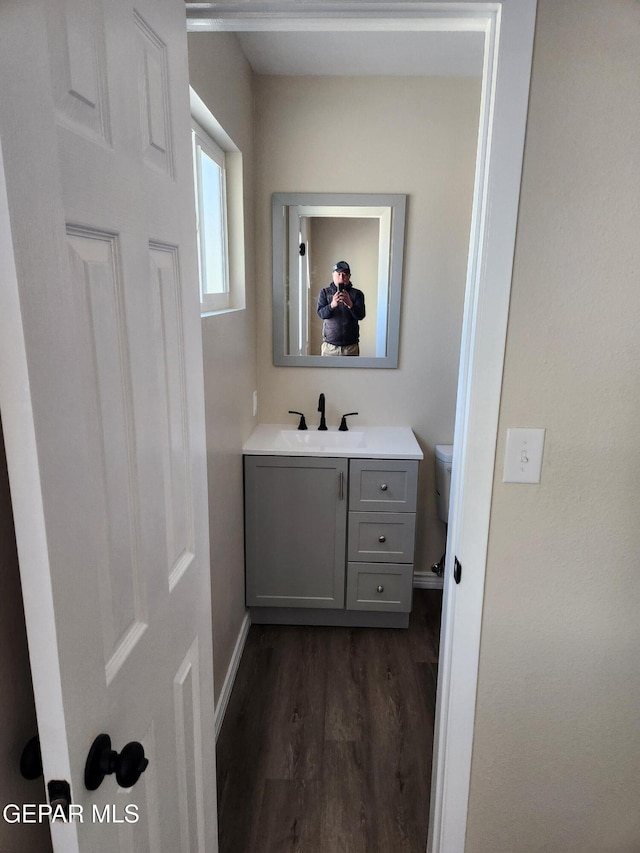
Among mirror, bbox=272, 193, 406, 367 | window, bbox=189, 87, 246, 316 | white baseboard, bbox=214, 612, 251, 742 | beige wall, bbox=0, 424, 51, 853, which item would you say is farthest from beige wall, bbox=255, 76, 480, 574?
beige wall, bbox=0, 424, 51, 853

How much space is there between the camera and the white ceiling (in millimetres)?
2207

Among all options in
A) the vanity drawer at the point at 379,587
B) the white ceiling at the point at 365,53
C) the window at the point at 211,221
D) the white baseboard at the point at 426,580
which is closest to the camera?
the window at the point at 211,221

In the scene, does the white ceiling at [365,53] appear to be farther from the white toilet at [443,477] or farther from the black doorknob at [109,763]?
the black doorknob at [109,763]

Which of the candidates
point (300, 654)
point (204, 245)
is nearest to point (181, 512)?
point (204, 245)

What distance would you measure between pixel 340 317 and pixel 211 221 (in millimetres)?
858

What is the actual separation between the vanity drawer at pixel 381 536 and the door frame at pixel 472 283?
1167 millimetres

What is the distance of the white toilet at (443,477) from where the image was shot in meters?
2.74

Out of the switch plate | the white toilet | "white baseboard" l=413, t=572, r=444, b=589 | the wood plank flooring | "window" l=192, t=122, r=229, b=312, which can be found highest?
"window" l=192, t=122, r=229, b=312

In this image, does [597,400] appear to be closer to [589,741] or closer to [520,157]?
[520,157]

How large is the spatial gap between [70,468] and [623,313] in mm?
1083

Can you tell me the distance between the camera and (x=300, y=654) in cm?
250

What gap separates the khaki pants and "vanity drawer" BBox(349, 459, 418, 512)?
0.68 meters

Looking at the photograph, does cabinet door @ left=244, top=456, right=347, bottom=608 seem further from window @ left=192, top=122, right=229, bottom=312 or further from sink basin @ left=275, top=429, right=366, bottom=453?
window @ left=192, top=122, right=229, bottom=312

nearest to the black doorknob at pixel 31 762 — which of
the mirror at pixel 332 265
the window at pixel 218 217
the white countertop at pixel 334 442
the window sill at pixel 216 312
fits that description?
the window sill at pixel 216 312
